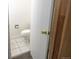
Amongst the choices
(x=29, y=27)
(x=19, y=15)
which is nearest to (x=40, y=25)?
(x=29, y=27)

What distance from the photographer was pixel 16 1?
111 centimetres

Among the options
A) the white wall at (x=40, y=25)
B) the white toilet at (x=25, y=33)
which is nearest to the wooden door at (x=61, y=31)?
the white wall at (x=40, y=25)

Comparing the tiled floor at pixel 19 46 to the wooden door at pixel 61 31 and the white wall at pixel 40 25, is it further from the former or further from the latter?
the wooden door at pixel 61 31

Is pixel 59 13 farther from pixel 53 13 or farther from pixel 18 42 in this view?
pixel 18 42

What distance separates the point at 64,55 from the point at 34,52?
30 cm

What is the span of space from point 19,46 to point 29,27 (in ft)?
0.67

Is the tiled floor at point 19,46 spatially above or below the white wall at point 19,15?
below

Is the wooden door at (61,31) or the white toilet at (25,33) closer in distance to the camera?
the wooden door at (61,31)

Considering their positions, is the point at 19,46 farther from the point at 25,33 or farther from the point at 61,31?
the point at 61,31

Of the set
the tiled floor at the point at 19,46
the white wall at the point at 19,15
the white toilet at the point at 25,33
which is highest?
the white wall at the point at 19,15

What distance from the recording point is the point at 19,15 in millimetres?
1167

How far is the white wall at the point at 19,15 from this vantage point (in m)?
1.11

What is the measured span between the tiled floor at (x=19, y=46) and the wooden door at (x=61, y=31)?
0.81 ft
